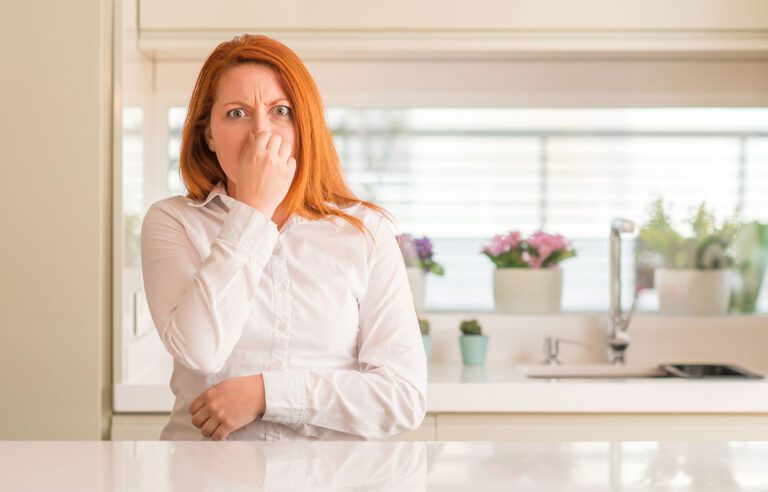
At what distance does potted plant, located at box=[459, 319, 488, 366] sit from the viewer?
8.86ft

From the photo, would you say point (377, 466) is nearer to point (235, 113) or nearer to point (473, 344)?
point (235, 113)

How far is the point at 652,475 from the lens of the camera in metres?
1.02

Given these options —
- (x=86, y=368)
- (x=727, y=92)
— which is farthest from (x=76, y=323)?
(x=727, y=92)

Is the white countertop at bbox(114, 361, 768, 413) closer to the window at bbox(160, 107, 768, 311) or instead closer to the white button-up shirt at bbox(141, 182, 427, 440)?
the window at bbox(160, 107, 768, 311)

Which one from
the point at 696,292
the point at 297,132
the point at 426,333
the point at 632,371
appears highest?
the point at 297,132

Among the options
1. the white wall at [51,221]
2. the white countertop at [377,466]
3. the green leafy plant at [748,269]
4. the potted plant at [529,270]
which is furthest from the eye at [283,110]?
the green leafy plant at [748,269]

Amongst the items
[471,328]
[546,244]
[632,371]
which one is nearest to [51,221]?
[471,328]

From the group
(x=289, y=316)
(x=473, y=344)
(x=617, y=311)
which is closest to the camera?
(x=289, y=316)

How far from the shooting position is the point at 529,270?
2869mm

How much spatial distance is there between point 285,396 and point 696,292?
1926 mm

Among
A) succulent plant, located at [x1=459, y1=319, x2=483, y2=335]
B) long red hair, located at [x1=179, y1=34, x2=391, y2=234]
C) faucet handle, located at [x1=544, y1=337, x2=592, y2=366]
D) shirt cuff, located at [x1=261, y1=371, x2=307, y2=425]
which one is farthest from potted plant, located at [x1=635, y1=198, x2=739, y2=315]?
shirt cuff, located at [x1=261, y1=371, x2=307, y2=425]

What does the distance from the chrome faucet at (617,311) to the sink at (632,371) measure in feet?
0.13

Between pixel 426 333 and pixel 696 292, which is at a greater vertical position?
pixel 696 292

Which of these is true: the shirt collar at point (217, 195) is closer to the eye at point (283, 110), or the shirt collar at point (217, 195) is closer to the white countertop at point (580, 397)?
the eye at point (283, 110)
